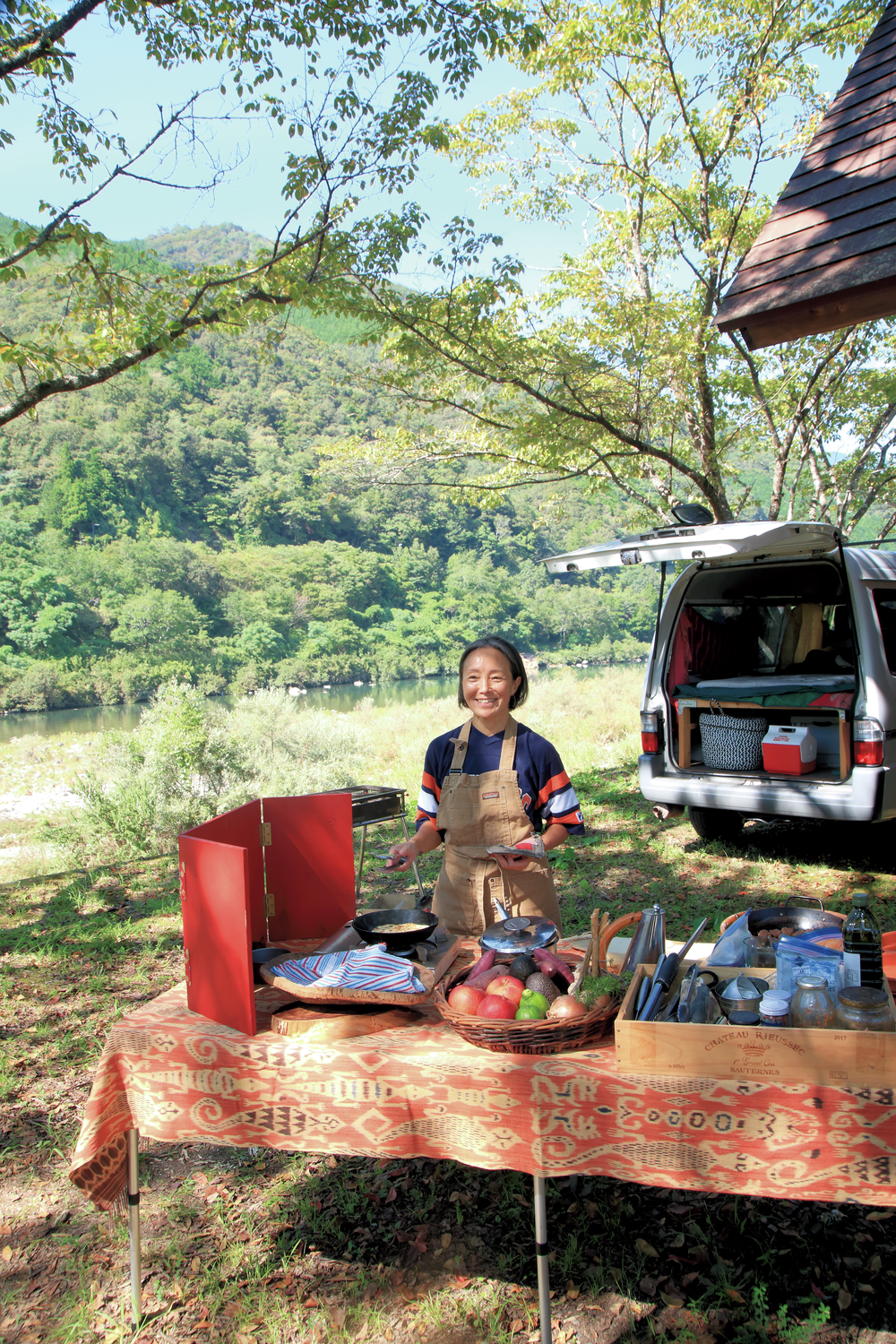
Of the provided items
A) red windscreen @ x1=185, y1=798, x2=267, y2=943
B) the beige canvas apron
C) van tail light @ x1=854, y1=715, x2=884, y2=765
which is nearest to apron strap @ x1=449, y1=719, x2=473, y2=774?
the beige canvas apron

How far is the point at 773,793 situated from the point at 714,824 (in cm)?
134

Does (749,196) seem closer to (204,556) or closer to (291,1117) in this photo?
(291,1117)

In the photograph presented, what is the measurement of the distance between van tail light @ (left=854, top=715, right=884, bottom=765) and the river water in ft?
99.3

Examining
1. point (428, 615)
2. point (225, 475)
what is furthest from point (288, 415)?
point (428, 615)

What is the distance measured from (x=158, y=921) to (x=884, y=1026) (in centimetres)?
501

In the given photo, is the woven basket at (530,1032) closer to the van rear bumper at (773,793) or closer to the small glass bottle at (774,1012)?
the small glass bottle at (774,1012)

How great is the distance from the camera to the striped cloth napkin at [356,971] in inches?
84.7

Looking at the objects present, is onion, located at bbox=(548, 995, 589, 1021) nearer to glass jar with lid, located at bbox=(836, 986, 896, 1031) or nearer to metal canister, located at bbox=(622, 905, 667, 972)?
metal canister, located at bbox=(622, 905, 667, 972)

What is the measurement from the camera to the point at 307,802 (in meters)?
2.67

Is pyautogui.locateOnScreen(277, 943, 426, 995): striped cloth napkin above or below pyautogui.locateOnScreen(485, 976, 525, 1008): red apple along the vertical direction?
below

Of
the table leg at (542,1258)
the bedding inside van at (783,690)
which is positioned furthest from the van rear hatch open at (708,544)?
the table leg at (542,1258)

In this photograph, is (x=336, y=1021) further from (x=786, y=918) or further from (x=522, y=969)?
(x=786, y=918)

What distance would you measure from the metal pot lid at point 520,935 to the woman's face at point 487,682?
812 mm

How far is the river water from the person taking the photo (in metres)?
37.9
